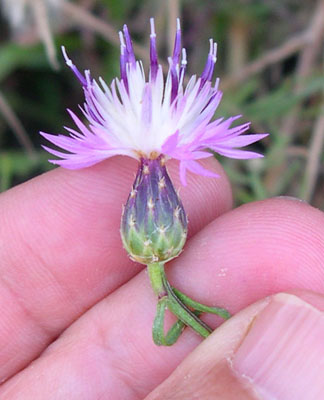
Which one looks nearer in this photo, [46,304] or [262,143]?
[46,304]

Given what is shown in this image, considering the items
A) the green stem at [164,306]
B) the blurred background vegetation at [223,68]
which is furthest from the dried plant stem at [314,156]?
the green stem at [164,306]

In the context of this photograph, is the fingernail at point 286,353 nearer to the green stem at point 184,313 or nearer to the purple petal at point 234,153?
the green stem at point 184,313

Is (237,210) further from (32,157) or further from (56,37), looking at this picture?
(56,37)

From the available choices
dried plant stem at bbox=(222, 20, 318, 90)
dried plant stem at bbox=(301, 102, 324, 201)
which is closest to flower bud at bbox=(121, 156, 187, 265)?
dried plant stem at bbox=(301, 102, 324, 201)

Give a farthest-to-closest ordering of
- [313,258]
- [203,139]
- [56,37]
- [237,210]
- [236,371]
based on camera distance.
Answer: [56,37] → [237,210] → [313,258] → [203,139] → [236,371]

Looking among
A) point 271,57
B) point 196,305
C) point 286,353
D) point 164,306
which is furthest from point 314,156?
point 286,353

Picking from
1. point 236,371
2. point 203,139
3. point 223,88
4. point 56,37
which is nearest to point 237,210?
point 203,139

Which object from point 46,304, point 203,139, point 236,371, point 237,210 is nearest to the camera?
point 236,371
